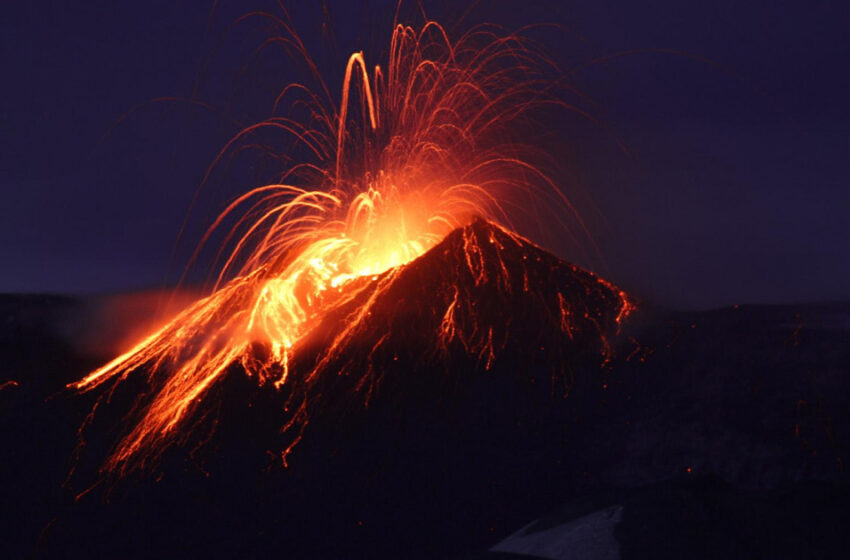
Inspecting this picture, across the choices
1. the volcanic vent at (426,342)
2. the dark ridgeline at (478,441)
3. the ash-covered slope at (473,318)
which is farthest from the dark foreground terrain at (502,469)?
the ash-covered slope at (473,318)

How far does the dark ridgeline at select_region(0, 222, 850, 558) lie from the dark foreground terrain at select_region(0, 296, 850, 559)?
0.13ft

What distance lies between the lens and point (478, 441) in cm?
1417

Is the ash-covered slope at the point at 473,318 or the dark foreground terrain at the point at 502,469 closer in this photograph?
the dark foreground terrain at the point at 502,469

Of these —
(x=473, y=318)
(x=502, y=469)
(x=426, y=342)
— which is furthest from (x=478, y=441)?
(x=473, y=318)

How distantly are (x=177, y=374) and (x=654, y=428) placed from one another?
12072 mm

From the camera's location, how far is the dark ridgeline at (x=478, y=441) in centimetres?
1194

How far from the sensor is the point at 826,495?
11.2 m

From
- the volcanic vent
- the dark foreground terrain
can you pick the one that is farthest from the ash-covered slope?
the dark foreground terrain

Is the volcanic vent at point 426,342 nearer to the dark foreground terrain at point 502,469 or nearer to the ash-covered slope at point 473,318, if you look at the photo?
the ash-covered slope at point 473,318

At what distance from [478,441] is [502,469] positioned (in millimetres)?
934

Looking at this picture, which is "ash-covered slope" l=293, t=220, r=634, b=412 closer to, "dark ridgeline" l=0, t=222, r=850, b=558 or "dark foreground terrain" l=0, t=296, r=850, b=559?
"dark ridgeline" l=0, t=222, r=850, b=558

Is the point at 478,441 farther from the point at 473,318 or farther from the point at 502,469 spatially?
the point at 473,318

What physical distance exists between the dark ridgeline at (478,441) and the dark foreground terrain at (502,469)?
0.04m

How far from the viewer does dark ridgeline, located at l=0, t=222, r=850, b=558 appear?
39.2 feet
